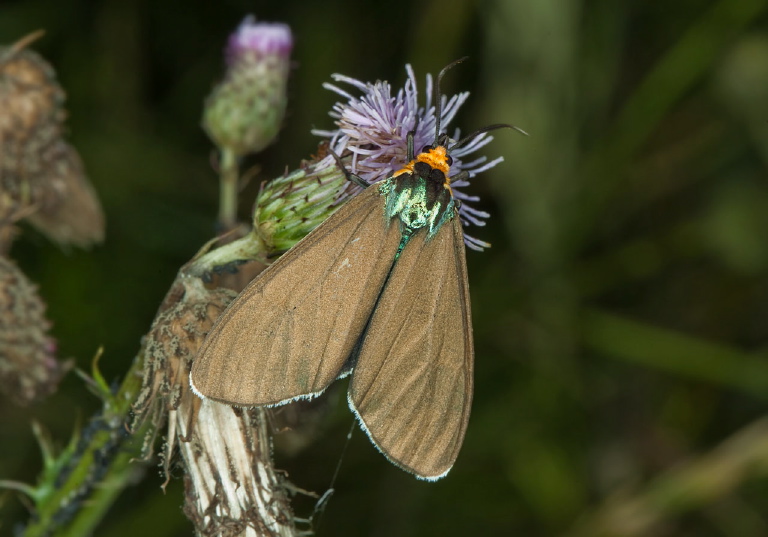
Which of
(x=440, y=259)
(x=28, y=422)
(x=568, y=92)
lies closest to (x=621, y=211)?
(x=568, y=92)

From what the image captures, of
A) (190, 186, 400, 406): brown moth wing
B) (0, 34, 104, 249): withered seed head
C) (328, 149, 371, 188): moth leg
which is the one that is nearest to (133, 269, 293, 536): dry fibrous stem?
(190, 186, 400, 406): brown moth wing

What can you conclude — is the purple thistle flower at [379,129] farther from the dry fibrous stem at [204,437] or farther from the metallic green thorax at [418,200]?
the dry fibrous stem at [204,437]

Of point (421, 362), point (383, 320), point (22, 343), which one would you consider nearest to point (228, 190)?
point (22, 343)

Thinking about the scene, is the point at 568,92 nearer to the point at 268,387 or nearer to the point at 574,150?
the point at 574,150

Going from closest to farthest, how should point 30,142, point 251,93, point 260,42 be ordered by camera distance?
point 30,142 → point 251,93 → point 260,42

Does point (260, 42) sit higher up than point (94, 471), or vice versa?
point (260, 42)

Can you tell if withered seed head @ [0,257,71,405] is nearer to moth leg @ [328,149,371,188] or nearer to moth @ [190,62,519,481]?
moth @ [190,62,519,481]

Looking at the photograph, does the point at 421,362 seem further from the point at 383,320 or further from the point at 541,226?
the point at 541,226

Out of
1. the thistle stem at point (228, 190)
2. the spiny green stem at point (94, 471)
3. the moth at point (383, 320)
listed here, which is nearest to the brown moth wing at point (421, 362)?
the moth at point (383, 320)
